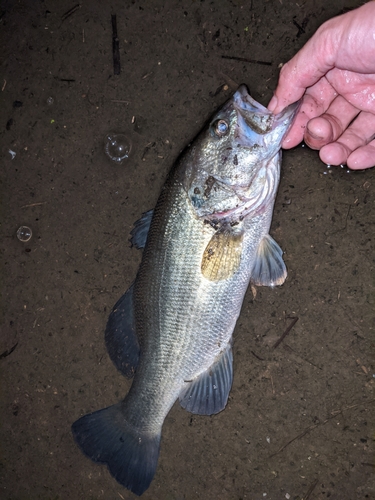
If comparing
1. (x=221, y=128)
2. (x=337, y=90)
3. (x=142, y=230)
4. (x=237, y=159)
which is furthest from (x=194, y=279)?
(x=337, y=90)

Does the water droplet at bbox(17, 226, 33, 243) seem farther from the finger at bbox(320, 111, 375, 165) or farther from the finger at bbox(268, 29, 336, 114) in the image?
the finger at bbox(320, 111, 375, 165)

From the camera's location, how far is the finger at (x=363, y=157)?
2.62 m

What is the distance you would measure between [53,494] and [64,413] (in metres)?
0.69

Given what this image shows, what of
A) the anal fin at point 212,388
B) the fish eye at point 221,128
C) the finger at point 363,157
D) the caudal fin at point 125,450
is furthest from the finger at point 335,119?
the caudal fin at point 125,450

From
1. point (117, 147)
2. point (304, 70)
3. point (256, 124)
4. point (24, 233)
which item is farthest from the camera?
point (24, 233)

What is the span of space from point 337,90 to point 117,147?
1.60 meters

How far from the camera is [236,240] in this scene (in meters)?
2.37

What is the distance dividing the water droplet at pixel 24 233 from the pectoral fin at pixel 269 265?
1.82m

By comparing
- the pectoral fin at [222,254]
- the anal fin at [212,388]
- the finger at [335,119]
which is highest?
the finger at [335,119]

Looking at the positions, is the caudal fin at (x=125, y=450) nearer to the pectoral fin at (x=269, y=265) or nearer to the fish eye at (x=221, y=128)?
the pectoral fin at (x=269, y=265)

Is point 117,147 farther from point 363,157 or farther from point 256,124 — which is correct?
point 363,157

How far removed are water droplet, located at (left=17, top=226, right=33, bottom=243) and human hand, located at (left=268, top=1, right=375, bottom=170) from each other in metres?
2.05

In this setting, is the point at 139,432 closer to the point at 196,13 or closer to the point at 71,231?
the point at 71,231

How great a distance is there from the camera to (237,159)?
2285 mm
